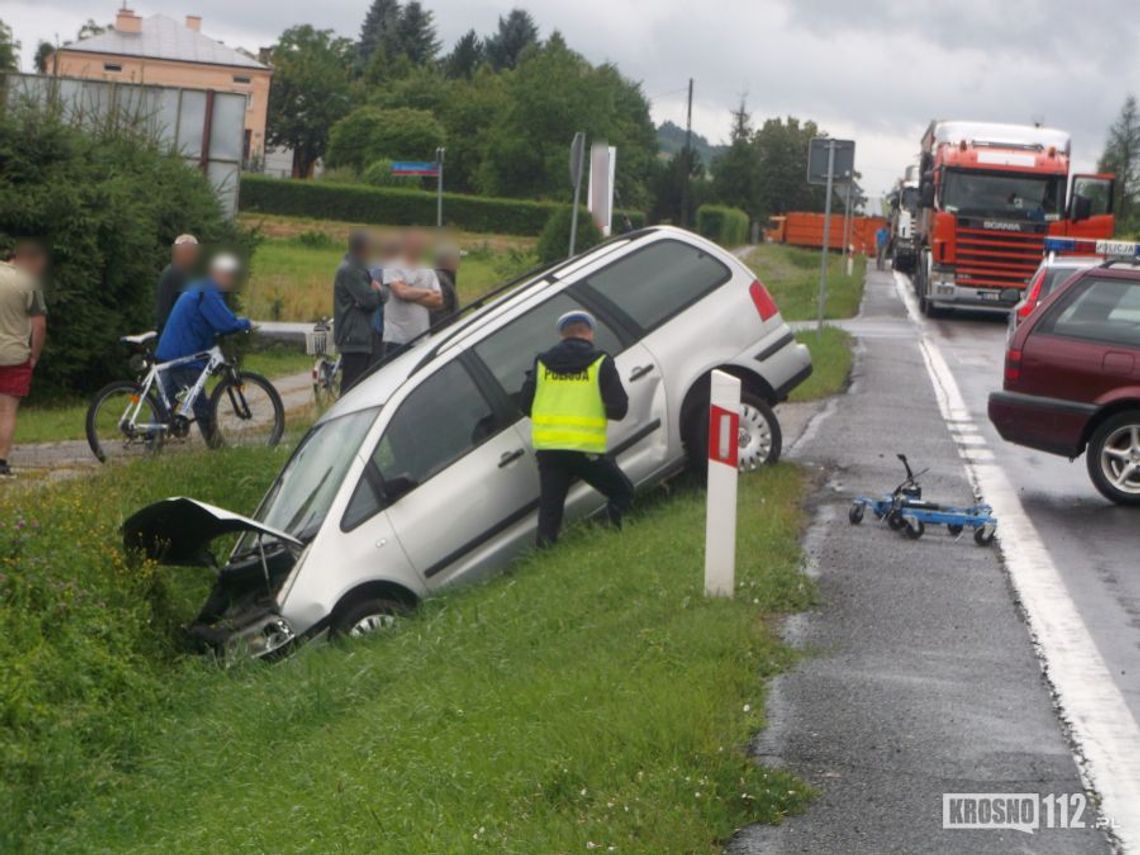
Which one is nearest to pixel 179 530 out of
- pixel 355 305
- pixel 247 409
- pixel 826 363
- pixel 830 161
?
pixel 355 305

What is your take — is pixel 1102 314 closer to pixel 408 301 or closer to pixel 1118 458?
pixel 1118 458

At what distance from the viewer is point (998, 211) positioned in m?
33.8

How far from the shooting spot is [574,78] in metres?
94.6

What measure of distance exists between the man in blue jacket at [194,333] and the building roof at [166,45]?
10612 cm

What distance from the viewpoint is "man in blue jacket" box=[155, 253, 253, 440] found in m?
15.4

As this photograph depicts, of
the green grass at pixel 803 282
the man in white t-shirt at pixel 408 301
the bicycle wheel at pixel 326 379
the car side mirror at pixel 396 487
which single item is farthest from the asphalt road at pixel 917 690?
the green grass at pixel 803 282

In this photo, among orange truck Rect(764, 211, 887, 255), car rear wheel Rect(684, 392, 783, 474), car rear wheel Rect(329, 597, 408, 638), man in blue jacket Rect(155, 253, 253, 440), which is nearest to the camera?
car rear wheel Rect(329, 597, 408, 638)

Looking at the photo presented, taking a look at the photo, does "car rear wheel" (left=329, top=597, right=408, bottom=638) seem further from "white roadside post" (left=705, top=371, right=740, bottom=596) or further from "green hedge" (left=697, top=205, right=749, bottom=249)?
"green hedge" (left=697, top=205, right=749, bottom=249)

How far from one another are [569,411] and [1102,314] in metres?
4.31

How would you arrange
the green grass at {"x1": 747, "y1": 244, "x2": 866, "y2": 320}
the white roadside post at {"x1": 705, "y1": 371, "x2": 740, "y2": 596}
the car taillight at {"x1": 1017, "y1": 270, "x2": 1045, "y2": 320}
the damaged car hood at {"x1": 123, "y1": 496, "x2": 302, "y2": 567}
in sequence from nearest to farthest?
the white roadside post at {"x1": 705, "y1": 371, "x2": 740, "y2": 596}, the damaged car hood at {"x1": 123, "y1": 496, "x2": 302, "y2": 567}, the car taillight at {"x1": 1017, "y1": 270, "x2": 1045, "y2": 320}, the green grass at {"x1": 747, "y1": 244, "x2": 866, "y2": 320}

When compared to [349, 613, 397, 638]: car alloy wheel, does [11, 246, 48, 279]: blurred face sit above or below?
above

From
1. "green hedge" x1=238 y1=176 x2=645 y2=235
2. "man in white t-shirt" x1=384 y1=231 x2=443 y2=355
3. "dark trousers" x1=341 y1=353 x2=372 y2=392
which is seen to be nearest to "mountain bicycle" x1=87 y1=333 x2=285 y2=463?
"dark trousers" x1=341 y1=353 x2=372 y2=392

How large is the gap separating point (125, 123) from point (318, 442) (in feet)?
45.2

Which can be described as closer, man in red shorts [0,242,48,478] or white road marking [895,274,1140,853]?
white road marking [895,274,1140,853]
